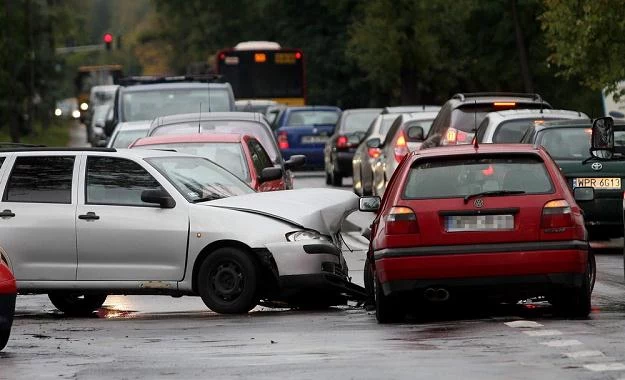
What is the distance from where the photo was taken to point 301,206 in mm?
15727

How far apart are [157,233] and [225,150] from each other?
211 inches

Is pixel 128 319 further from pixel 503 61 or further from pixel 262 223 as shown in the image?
pixel 503 61

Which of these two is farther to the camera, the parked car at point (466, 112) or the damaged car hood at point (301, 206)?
the parked car at point (466, 112)

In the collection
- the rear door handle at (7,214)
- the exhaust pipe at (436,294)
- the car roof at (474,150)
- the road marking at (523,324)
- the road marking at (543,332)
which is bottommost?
the road marking at (523,324)

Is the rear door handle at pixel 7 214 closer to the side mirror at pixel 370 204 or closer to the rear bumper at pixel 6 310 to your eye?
the side mirror at pixel 370 204

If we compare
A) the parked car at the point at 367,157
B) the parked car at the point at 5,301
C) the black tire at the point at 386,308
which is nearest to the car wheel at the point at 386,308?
the black tire at the point at 386,308

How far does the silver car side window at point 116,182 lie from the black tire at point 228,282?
0.83 meters

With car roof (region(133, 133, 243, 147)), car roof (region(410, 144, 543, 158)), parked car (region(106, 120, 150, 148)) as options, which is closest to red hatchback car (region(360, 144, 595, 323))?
car roof (region(410, 144, 543, 158))

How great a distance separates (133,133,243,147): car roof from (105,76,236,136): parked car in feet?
29.5

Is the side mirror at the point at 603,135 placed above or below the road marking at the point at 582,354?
above

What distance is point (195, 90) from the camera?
30.7m

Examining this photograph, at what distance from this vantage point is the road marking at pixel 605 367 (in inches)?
412

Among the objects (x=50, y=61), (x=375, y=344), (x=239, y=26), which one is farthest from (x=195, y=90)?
(x=239, y=26)

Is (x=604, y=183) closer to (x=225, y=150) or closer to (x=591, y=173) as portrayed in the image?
(x=591, y=173)
